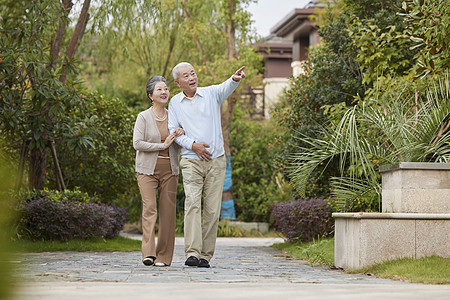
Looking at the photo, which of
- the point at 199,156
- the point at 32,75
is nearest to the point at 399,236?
the point at 199,156

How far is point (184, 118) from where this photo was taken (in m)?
7.08

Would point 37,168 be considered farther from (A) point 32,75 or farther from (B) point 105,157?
(A) point 32,75

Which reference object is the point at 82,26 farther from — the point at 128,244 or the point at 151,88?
the point at 151,88

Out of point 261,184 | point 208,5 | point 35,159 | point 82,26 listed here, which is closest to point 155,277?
point 35,159

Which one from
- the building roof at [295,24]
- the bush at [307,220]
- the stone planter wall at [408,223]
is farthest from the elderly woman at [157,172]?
the building roof at [295,24]

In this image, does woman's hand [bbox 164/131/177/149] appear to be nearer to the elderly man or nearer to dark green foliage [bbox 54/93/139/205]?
the elderly man

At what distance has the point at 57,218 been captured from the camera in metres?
10.5

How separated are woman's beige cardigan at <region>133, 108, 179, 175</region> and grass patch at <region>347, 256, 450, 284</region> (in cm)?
228

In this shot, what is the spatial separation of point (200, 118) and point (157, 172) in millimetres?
723

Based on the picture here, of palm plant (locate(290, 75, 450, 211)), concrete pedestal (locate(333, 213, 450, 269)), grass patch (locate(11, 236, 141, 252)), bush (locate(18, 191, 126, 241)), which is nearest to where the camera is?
concrete pedestal (locate(333, 213, 450, 269))

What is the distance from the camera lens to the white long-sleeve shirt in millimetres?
7012

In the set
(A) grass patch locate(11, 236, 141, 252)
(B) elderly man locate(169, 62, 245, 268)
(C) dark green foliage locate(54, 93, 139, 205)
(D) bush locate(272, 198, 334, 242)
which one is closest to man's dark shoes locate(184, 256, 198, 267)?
(B) elderly man locate(169, 62, 245, 268)

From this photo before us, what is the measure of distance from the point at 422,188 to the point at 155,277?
298 centimetres

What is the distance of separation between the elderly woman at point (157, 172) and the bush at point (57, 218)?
3.84 meters
